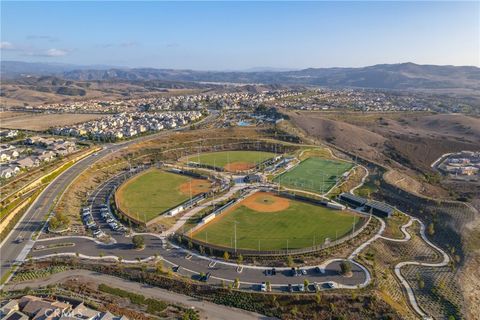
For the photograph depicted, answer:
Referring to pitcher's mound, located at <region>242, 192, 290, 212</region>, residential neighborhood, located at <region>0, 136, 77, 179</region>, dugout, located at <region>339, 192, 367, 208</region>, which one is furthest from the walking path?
residential neighborhood, located at <region>0, 136, 77, 179</region>

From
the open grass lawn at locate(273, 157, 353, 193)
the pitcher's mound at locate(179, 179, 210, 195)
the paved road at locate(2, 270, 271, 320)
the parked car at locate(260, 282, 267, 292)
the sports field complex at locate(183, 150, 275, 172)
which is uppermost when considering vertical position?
the sports field complex at locate(183, 150, 275, 172)

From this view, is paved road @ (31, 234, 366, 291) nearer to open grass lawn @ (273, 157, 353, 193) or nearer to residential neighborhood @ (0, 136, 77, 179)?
open grass lawn @ (273, 157, 353, 193)

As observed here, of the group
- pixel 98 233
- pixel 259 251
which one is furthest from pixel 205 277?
pixel 98 233

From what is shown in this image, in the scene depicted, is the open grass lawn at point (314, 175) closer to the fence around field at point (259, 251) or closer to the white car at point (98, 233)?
the fence around field at point (259, 251)

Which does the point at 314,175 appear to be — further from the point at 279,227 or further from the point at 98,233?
the point at 98,233

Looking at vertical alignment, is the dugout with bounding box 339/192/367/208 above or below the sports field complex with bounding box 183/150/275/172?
below

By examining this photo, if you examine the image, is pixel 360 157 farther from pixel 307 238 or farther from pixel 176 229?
pixel 176 229

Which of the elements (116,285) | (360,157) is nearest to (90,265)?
(116,285)
